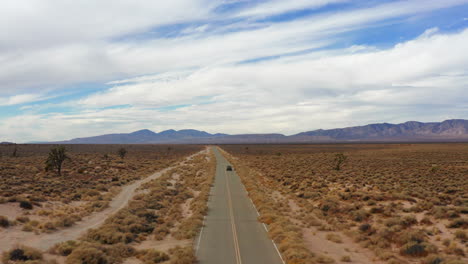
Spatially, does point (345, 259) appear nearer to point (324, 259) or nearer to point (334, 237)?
point (324, 259)

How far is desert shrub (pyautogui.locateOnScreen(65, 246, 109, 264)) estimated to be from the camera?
49.7ft

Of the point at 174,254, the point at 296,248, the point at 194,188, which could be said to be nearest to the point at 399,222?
the point at 296,248

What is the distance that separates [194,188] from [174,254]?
2589cm

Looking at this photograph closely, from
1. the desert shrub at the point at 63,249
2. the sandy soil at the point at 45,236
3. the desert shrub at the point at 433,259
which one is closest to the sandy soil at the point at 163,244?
the desert shrub at the point at 63,249

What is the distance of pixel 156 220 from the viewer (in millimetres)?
25062

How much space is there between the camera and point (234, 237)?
19969mm

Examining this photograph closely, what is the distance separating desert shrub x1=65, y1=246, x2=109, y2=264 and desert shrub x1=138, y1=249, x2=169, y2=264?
1.76 m

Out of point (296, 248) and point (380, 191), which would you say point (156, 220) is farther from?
point (380, 191)

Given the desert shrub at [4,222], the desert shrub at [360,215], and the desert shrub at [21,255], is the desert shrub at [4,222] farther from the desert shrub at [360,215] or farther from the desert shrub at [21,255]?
the desert shrub at [360,215]

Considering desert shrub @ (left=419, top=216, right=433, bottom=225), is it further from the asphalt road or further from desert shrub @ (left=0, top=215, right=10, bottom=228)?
desert shrub @ (left=0, top=215, right=10, bottom=228)

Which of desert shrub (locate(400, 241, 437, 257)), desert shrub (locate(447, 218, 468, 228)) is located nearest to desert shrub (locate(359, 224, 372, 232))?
desert shrub (locate(400, 241, 437, 257))

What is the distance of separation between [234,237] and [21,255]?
10947 mm

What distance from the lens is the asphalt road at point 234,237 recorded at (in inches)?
650

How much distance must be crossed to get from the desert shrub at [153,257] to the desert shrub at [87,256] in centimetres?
176
